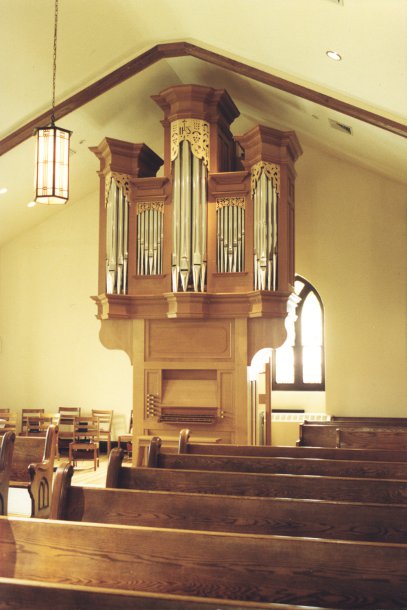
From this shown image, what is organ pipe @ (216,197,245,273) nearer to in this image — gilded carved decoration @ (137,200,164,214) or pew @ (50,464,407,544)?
gilded carved decoration @ (137,200,164,214)

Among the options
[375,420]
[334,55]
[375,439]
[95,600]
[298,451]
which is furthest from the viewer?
[375,420]

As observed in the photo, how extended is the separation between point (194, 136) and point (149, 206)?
0.96 m

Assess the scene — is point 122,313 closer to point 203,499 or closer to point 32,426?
point 32,426

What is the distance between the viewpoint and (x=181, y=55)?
7816 millimetres

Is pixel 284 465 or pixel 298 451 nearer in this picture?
pixel 284 465

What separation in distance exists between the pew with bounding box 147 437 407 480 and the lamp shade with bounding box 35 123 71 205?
186 centimetres

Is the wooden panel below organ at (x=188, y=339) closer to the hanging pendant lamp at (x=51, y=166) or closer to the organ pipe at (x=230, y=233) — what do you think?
the organ pipe at (x=230, y=233)

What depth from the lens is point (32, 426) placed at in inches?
420

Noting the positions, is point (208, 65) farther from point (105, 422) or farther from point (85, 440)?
point (85, 440)

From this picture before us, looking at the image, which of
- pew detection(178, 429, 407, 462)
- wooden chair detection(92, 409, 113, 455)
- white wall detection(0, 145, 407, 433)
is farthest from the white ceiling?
wooden chair detection(92, 409, 113, 455)

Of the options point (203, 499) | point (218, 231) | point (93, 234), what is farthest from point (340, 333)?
point (203, 499)

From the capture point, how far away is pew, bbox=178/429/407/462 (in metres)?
4.64

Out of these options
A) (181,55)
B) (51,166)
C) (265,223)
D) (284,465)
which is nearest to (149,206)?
(265,223)

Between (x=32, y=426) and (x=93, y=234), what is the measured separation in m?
3.24
